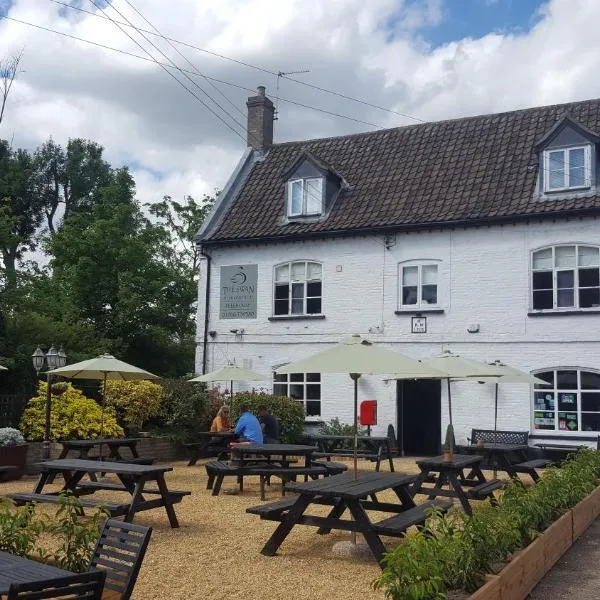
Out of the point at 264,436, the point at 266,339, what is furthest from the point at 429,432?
the point at 264,436

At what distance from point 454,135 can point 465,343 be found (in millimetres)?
6932

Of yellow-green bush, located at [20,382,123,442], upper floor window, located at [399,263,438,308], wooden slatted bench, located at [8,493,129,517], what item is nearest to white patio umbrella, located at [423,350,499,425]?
wooden slatted bench, located at [8,493,129,517]

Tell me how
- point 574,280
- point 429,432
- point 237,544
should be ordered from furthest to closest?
point 429,432 → point 574,280 → point 237,544

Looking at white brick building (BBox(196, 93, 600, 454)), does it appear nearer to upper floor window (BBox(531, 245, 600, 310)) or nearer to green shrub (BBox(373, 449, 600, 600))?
upper floor window (BBox(531, 245, 600, 310))

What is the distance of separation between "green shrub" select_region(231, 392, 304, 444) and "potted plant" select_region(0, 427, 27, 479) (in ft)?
21.7

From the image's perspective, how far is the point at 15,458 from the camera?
14586 mm

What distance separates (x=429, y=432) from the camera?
2152 cm

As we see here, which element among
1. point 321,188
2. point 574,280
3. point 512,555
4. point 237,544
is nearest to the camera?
point 512,555

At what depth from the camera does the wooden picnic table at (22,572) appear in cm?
444

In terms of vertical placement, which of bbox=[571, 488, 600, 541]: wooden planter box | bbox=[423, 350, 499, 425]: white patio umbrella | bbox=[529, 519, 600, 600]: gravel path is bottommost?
bbox=[529, 519, 600, 600]: gravel path

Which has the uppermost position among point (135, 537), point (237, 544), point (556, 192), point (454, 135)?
point (454, 135)

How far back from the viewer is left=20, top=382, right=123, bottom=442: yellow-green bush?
53.5ft

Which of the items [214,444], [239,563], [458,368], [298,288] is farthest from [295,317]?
[239,563]

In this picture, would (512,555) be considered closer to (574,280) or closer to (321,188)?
(574,280)
